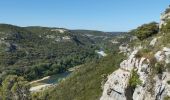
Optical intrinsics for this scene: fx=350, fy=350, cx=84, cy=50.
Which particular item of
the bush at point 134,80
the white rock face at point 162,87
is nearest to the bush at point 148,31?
the bush at point 134,80

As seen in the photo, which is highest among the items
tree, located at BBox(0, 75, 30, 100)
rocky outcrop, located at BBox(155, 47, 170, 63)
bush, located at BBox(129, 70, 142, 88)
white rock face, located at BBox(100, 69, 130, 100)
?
rocky outcrop, located at BBox(155, 47, 170, 63)

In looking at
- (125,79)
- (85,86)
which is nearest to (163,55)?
(125,79)

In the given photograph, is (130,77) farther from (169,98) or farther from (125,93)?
(169,98)

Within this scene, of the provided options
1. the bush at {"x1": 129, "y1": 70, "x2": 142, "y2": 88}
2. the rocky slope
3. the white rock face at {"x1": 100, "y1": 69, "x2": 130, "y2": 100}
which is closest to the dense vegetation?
the white rock face at {"x1": 100, "y1": 69, "x2": 130, "y2": 100}

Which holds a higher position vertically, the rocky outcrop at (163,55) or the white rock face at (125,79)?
the rocky outcrop at (163,55)

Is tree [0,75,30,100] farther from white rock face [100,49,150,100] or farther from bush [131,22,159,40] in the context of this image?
white rock face [100,49,150,100]

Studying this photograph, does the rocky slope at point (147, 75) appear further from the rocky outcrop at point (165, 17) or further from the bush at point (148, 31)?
the bush at point (148, 31)

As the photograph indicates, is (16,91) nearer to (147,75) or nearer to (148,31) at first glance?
(148,31)

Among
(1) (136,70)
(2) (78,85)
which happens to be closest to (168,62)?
(1) (136,70)
